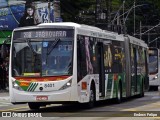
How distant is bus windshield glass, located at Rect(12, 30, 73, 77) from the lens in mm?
18469

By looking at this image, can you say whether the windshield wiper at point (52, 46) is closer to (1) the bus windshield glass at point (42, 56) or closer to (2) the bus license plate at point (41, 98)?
(1) the bus windshield glass at point (42, 56)

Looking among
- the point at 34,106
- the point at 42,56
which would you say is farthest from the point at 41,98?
the point at 34,106

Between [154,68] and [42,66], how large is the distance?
Result: 25678mm

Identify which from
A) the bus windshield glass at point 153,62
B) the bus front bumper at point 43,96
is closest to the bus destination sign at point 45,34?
the bus front bumper at point 43,96

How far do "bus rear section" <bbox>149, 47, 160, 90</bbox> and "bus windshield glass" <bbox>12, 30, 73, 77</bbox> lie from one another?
24875 millimetres

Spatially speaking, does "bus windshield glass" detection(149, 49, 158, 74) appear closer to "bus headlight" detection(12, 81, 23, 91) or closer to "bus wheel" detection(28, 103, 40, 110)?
"bus wheel" detection(28, 103, 40, 110)

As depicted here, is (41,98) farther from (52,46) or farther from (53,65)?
(52,46)

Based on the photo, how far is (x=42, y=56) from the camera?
18656 mm

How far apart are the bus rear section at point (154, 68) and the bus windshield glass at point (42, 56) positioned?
2487 cm

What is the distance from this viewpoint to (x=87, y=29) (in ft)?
67.3

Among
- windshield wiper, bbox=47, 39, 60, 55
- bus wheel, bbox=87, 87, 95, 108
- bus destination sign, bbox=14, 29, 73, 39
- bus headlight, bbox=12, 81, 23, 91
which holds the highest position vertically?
bus destination sign, bbox=14, 29, 73, 39

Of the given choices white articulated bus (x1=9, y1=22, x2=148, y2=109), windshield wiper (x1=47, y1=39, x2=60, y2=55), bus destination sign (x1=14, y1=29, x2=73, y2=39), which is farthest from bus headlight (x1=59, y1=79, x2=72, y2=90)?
bus destination sign (x1=14, y1=29, x2=73, y2=39)

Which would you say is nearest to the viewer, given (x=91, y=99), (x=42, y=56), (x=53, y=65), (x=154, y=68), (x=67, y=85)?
(x=67, y=85)

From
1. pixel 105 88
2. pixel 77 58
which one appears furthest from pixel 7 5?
pixel 77 58
